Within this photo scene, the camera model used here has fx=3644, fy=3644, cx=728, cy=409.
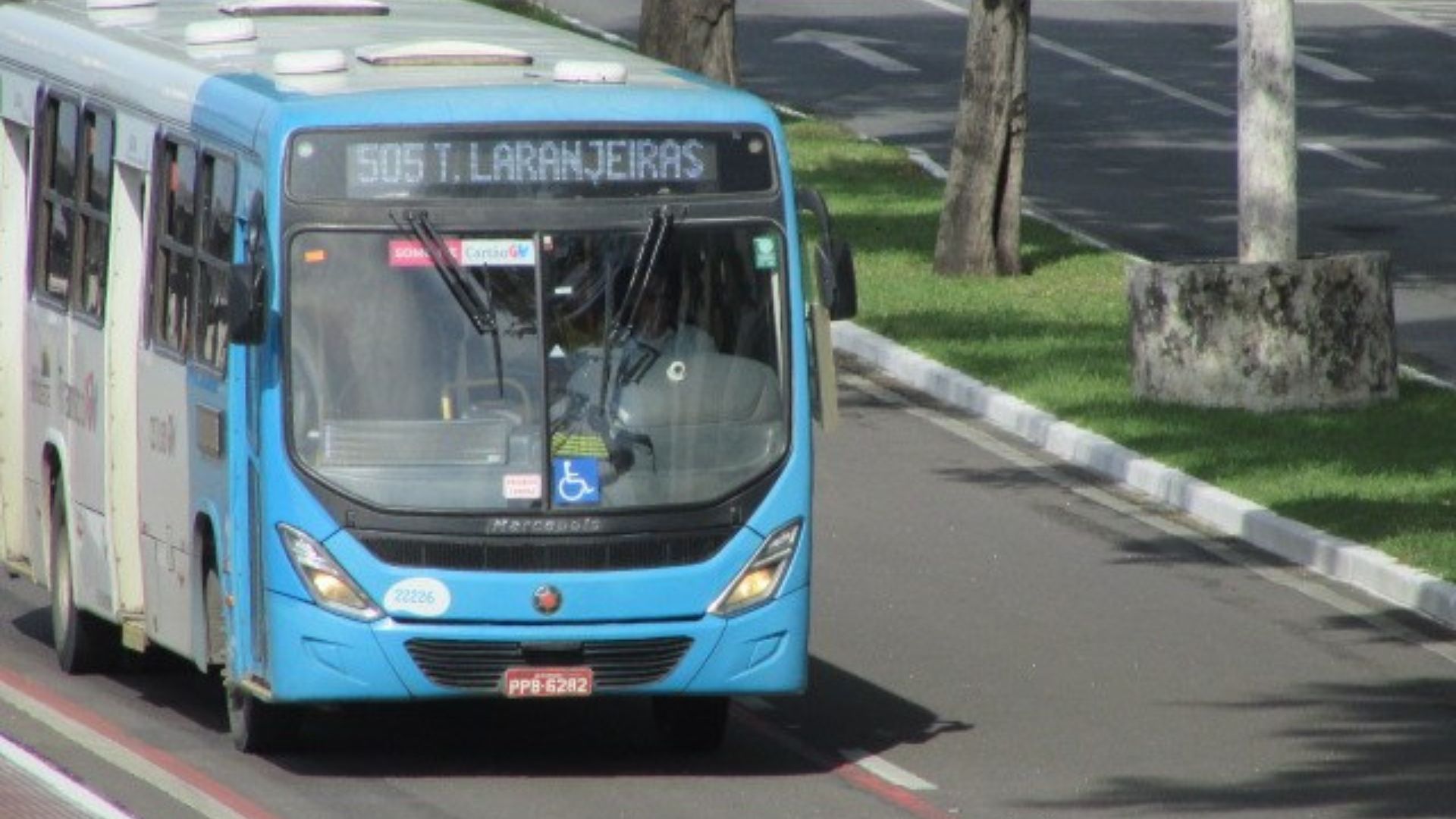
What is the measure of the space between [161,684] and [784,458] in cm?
348

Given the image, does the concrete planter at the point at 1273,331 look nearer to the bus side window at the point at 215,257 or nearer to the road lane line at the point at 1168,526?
the road lane line at the point at 1168,526

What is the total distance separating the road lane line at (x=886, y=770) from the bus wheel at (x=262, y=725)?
200 centimetres

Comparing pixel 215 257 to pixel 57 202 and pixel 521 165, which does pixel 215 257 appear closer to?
pixel 521 165

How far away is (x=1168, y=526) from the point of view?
60.4ft

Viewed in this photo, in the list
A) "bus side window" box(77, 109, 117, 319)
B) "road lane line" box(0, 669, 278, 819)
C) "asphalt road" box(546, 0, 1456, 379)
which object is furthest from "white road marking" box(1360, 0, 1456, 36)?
"road lane line" box(0, 669, 278, 819)

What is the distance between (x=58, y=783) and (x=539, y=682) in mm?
1668

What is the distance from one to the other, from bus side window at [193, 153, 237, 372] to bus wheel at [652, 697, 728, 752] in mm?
2056

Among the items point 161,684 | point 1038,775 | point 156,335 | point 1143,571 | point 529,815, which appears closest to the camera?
point 529,815

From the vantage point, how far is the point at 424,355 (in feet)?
40.8

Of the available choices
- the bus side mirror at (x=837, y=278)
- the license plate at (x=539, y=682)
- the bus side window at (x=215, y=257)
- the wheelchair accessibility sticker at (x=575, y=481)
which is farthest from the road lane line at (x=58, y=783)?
the bus side mirror at (x=837, y=278)

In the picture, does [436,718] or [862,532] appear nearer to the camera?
[436,718]

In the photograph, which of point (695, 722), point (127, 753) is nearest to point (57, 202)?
point (127, 753)

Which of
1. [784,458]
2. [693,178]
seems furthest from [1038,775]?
[693,178]

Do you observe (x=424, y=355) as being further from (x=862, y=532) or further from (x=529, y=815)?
(x=862, y=532)
